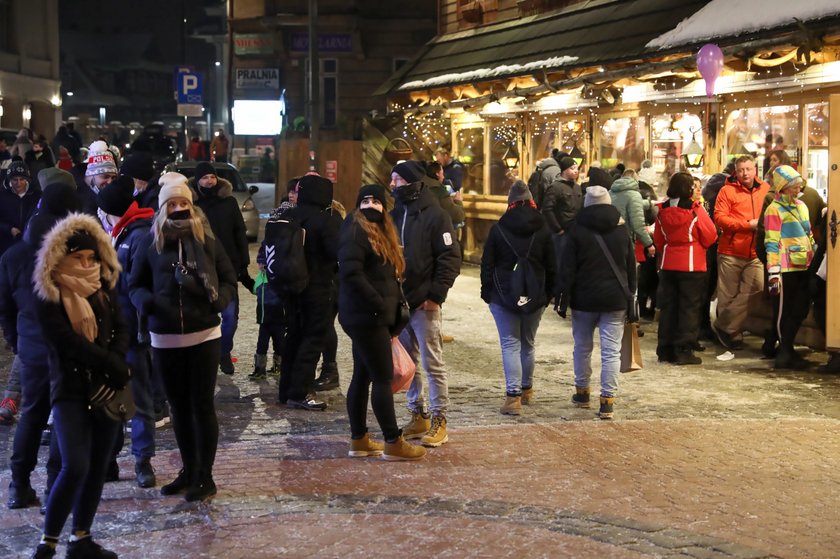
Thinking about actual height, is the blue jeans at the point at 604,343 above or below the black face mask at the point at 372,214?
below

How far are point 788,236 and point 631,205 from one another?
2.33m

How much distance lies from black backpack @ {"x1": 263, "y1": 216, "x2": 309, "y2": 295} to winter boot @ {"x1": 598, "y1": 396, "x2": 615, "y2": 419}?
8.41 feet

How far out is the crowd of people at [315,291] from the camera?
6.41 metres

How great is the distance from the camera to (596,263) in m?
Result: 9.94

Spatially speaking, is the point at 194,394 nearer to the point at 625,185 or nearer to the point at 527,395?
the point at 527,395

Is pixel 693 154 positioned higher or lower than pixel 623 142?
lower

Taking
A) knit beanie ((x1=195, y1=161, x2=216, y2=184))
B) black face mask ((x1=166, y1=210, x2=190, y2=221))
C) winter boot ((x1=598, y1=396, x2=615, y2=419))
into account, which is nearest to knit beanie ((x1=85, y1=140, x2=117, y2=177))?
knit beanie ((x1=195, y1=161, x2=216, y2=184))

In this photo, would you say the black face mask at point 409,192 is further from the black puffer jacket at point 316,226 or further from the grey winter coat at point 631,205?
the grey winter coat at point 631,205

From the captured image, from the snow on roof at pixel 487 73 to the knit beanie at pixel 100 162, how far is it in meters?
8.73

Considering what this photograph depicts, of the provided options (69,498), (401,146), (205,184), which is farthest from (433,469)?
(401,146)

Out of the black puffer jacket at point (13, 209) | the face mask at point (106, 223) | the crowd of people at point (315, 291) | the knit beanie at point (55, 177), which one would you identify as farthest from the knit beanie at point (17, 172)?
the face mask at point (106, 223)

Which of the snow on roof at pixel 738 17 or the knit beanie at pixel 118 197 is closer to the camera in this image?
the knit beanie at pixel 118 197

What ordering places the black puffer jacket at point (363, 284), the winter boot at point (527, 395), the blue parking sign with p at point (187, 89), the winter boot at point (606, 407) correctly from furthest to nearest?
the blue parking sign with p at point (187, 89) < the winter boot at point (527, 395) < the winter boot at point (606, 407) < the black puffer jacket at point (363, 284)

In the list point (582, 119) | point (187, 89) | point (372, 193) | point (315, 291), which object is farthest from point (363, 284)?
point (187, 89)
